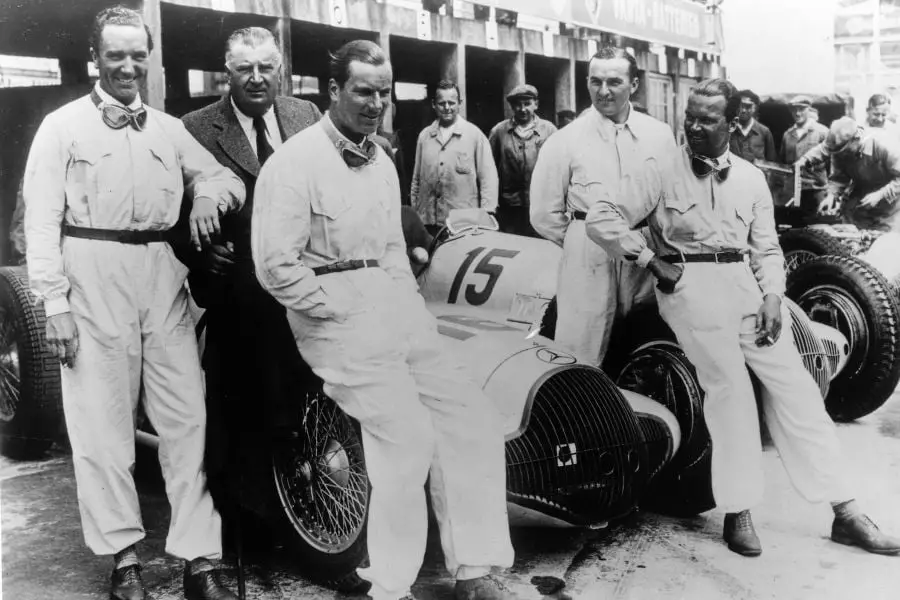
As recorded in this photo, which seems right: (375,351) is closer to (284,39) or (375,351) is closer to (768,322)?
(768,322)

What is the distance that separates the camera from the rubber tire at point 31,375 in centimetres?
474

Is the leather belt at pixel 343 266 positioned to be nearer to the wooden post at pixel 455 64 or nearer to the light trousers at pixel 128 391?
the light trousers at pixel 128 391

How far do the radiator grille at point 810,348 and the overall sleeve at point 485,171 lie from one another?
331cm

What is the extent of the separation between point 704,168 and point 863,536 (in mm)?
1616

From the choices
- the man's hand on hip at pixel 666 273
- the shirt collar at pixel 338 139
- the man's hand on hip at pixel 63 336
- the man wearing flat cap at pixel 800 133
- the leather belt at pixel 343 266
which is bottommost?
the man's hand on hip at pixel 63 336

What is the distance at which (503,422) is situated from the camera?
336 centimetres

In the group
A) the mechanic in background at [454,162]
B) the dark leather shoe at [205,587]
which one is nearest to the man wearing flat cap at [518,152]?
the mechanic in background at [454,162]

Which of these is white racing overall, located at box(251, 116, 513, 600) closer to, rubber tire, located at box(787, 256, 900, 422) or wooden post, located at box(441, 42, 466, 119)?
rubber tire, located at box(787, 256, 900, 422)

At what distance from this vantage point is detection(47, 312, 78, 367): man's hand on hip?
10.2 feet

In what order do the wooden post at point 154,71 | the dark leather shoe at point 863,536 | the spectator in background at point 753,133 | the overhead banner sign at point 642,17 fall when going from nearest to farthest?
the dark leather shoe at point 863,536
the wooden post at point 154,71
the spectator in background at point 753,133
the overhead banner sign at point 642,17

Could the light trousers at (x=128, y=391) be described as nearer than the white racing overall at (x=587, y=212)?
Yes

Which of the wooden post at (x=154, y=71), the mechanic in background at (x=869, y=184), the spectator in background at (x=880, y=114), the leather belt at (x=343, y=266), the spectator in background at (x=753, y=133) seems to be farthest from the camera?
the spectator in background at (x=753, y=133)

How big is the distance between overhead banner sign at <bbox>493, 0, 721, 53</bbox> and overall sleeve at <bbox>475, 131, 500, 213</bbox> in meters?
2.06

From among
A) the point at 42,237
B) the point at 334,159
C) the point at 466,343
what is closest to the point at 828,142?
the point at 466,343
